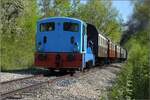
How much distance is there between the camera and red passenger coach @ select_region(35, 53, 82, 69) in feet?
74.9

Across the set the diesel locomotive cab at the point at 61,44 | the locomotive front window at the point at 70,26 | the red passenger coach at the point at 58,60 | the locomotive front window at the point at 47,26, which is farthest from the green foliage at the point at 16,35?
the red passenger coach at the point at 58,60

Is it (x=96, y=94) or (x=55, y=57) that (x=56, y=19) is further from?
(x=96, y=94)

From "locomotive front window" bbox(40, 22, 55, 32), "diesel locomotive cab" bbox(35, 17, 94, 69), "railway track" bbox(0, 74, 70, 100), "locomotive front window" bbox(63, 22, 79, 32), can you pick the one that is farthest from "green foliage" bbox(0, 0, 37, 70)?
"railway track" bbox(0, 74, 70, 100)

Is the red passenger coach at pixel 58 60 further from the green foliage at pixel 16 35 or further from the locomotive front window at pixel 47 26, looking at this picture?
the green foliage at pixel 16 35

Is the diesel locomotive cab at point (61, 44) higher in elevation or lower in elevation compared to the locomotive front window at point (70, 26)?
lower

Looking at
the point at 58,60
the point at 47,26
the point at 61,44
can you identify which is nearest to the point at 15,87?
the point at 58,60

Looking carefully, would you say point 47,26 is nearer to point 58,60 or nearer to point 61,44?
point 61,44

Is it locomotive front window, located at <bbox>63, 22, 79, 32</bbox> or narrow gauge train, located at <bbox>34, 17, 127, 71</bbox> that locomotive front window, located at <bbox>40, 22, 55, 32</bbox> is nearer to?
narrow gauge train, located at <bbox>34, 17, 127, 71</bbox>

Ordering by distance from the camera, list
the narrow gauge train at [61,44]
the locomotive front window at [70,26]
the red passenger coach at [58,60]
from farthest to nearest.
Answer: the locomotive front window at [70,26] < the narrow gauge train at [61,44] < the red passenger coach at [58,60]

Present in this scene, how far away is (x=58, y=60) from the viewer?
76.0 feet

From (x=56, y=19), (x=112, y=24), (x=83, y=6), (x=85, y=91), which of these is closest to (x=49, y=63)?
(x=56, y=19)

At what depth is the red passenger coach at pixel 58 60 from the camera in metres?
22.8

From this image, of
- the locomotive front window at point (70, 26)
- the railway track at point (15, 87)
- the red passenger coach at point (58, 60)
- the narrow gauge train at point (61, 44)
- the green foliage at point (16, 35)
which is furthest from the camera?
the green foliage at point (16, 35)

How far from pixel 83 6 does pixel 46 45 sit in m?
31.1
